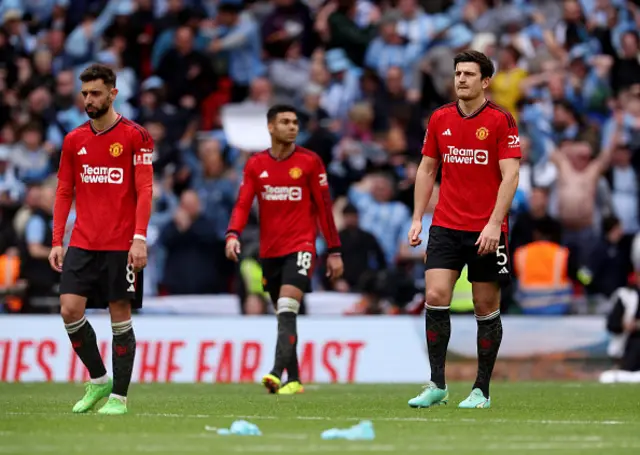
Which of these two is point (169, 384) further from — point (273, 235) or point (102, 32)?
point (102, 32)

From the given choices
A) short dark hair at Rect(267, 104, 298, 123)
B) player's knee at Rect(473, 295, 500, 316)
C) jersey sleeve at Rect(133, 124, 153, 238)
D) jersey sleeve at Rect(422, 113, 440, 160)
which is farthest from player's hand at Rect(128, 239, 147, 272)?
short dark hair at Rect(267, 104, 298, 123)

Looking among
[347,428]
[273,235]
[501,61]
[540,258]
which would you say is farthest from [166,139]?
[347,428]

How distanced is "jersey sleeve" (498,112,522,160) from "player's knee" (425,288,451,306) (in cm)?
113

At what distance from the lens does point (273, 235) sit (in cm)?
1547

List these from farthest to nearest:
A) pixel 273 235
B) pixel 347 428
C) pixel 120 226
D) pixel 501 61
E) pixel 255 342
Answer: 1. pixel 501 61
2. pixel 255 342
3. pixel 273 235
4. pixel 120 226
5. pixel 347 428

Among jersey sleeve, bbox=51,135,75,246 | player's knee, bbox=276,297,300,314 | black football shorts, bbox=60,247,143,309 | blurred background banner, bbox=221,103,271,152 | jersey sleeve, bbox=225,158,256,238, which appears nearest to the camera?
black football shorts, bbox=60,247,143,309

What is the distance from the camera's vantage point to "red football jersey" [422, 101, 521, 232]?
11969 mm

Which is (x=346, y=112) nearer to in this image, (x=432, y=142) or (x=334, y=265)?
(x=334, y=265)

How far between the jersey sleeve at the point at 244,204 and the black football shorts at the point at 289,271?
1.47 ft

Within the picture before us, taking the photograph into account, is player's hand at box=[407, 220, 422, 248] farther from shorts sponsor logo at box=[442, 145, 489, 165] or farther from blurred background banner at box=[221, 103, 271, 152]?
blurred background banner at box=[221, 103, 271, 152]

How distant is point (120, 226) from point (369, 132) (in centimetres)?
1264

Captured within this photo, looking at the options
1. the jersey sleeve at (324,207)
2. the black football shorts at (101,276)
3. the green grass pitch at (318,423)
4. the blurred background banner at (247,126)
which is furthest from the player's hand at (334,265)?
the blurred background banner at (247,126)

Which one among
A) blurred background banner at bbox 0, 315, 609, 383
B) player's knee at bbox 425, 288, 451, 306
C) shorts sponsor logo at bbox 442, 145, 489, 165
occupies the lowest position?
blurred background banner at bbox 0, 315, 609, 383

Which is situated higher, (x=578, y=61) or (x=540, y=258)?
(x=578, y=61)
